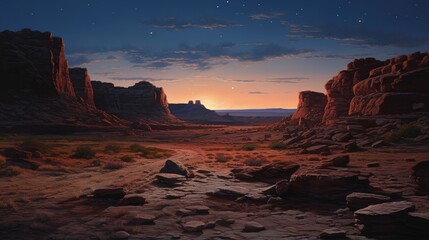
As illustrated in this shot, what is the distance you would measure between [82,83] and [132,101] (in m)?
25.5

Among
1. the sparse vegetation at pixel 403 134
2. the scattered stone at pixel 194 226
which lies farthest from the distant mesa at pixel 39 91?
the scattered stone at pixel 194 226

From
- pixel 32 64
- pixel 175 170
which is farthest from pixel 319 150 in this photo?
pixel 32 64

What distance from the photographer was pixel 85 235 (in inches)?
297

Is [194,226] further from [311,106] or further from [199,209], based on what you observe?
[311,106]

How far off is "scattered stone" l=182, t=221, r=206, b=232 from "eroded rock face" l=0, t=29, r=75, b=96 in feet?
238

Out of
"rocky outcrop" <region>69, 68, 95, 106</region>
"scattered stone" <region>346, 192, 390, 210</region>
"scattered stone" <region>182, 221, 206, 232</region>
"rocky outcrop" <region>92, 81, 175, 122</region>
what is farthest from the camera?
"rocky outcrop" <region>92, 81, 175, 122</region>

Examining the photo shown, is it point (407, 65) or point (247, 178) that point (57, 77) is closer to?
point (407, 65)

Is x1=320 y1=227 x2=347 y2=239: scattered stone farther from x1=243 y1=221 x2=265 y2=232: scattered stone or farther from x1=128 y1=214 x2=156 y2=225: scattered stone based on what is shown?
x1=128 y1=214 x2=156 y2=225: scattered stone

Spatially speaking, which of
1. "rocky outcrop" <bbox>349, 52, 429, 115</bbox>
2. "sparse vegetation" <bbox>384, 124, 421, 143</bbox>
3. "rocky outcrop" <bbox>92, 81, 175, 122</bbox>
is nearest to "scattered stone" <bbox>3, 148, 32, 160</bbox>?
"sparse vegetation" <bbox>384, 124, 421, 143</bbox>

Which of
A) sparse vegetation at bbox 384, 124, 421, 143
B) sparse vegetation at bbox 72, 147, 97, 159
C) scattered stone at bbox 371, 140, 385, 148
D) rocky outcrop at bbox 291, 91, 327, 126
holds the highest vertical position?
rocky outcrop at bbox 291, 91, 327, 126

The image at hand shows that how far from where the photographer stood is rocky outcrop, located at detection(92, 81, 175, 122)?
115375 mm

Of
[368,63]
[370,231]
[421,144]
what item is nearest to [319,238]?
[370,231]

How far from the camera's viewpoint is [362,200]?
8.77 metres

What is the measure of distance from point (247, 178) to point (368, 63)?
44.5 metres
